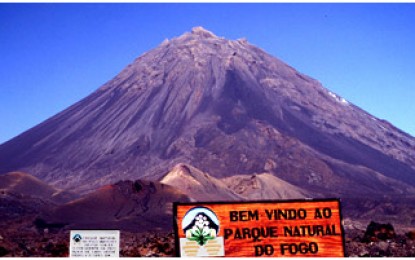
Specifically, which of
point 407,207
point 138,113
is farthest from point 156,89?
point 407,207

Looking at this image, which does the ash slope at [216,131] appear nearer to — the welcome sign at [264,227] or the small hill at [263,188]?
the small hill at [263,188]

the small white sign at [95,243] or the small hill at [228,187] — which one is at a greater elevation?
the small hill at [228,187]

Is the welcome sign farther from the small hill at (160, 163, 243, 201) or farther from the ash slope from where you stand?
the ash slope

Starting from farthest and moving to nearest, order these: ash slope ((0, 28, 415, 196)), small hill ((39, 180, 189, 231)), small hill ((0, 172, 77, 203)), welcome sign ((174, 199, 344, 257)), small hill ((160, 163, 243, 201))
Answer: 1. ash slope ((0, 28, 415, 196))
2. small hill ((0, 172, 77, 203))
3. small hill ((160, 163, 243, 201))
4. small hill ((39, 180, 189, 231))
5. welcome sign ((174, 199, 344, 257))

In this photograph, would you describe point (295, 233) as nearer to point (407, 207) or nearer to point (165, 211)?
point (165, 211)

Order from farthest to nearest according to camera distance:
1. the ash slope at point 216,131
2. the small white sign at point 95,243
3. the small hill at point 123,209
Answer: the ash slope at point 216,131 < the small hill at point 123,209 < the small white sign at point 95,243

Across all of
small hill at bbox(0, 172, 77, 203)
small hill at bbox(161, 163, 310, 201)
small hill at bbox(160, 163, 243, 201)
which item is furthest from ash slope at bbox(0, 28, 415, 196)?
small hill at bbox(160, 163, 243, 201)

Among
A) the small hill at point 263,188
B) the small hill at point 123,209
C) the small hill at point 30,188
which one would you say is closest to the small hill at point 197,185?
the small hill at point 263,188
